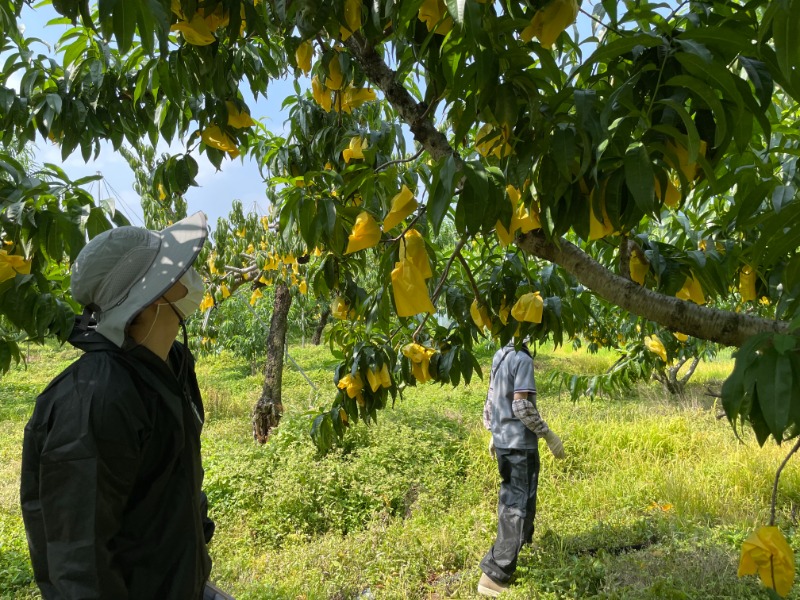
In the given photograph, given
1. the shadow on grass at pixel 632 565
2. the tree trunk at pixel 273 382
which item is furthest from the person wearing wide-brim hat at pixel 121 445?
the tree trunk at pixel 273 382

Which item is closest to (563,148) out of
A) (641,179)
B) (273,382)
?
(641,179)

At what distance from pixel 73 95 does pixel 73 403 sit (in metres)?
1.02

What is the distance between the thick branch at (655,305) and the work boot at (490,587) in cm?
220

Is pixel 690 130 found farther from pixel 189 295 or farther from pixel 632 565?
pixel 632 565

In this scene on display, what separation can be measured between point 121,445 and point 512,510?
7.68 feet

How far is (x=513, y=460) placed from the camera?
3.02 metres

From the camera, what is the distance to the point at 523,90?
89 centimetres

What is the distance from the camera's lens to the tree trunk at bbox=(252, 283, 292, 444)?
231 inches

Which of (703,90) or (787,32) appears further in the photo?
(703,90)

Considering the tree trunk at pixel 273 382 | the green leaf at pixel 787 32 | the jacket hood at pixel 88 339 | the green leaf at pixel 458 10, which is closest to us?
the green leaf at pixel 787 32

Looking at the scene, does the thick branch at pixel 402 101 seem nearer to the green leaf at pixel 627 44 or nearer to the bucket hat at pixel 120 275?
the green leaf at pixel 627 44

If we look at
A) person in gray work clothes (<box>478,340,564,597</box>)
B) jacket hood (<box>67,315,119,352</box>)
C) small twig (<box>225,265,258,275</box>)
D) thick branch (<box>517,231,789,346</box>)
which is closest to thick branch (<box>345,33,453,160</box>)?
thick branch (<box>517,231,789,346</box>)

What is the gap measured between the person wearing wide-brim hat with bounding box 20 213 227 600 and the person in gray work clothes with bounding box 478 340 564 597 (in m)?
1.93

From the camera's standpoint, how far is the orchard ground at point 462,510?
292 cm
